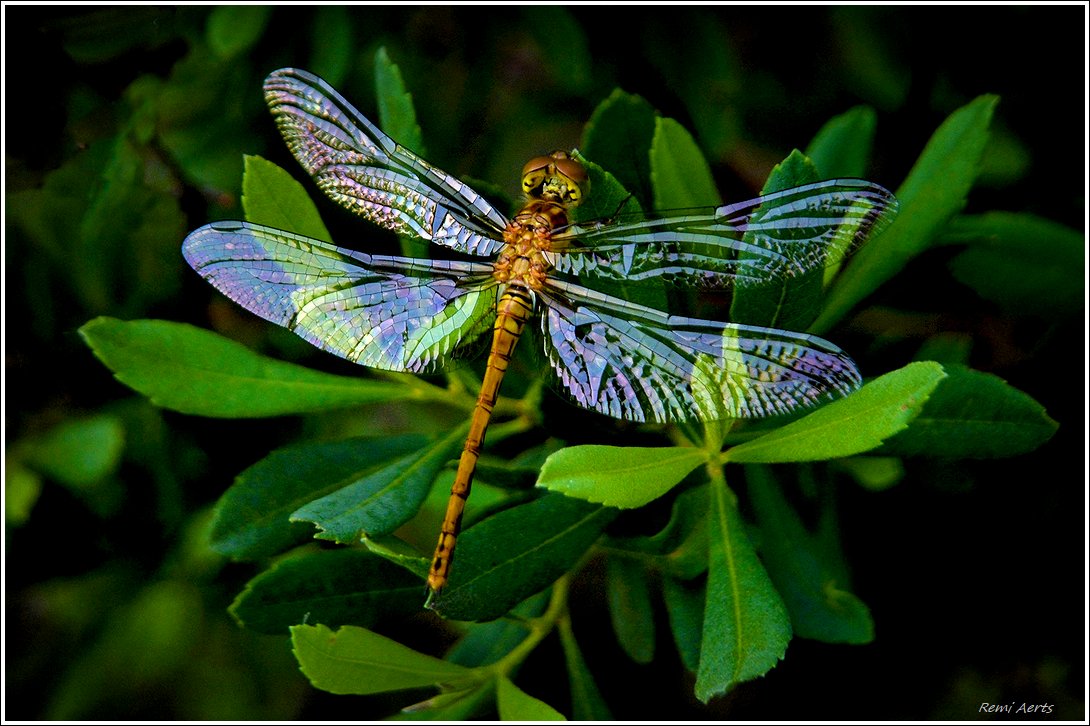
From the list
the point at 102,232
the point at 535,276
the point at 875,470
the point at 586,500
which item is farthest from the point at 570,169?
the point at 102,232

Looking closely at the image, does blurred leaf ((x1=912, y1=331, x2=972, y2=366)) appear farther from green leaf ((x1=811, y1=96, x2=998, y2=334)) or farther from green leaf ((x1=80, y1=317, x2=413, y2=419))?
green leaf ((x1=80, y1=317, x2=413, y2=419))

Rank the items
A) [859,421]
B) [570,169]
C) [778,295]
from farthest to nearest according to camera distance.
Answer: [570,169]
[778,295]
[859,421]

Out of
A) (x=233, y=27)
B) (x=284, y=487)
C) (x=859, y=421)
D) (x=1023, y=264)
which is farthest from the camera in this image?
(x=233, y=27)

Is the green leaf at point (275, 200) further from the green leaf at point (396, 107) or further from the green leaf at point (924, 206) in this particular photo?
the green leaf at point (924, 206)

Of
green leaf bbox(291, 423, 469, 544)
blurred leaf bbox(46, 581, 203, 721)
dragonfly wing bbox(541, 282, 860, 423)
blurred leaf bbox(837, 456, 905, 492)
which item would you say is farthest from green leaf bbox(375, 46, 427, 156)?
blurred leaf bbox(46, 581, 203, 721)

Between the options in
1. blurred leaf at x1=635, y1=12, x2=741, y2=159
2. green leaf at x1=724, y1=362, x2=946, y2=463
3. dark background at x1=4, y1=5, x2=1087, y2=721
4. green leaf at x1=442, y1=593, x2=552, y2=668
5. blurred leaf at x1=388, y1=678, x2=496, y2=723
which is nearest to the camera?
green leaf at x1=724, y1=362, x2=946, y2=463

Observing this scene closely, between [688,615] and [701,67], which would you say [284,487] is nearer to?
[688,615]
